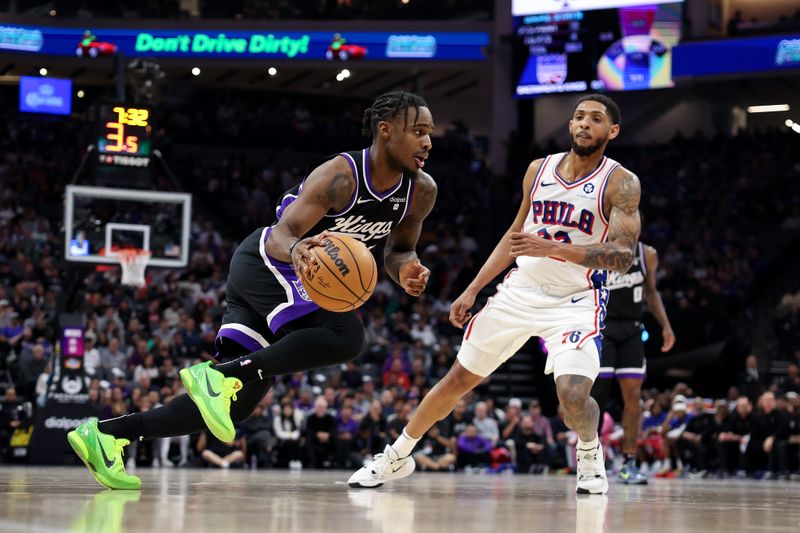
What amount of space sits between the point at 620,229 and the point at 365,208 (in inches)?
54.9

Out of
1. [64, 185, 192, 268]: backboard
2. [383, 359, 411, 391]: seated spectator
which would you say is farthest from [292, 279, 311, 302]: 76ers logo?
[383, 359, 411, 391]: seated spectator

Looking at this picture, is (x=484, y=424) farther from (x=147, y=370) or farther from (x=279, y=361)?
(x=279, y=361)

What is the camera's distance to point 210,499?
15.4 ft

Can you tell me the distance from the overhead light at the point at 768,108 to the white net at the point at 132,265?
1718cm

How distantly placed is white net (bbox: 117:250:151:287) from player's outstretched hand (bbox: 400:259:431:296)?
987 centimetres

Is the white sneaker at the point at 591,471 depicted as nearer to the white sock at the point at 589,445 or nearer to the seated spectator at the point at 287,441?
the white sock at the point at 589,445

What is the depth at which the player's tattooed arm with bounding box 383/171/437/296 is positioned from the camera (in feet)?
18.4

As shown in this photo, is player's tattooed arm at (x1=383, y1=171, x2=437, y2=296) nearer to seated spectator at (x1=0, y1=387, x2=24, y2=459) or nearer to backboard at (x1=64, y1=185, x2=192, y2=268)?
backboard at (x1=64, y1=185, x2=192, y2=268)

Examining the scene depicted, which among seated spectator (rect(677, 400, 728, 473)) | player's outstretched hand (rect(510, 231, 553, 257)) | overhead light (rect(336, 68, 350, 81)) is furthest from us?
overhead light (rect(336, 68, 350, 81))

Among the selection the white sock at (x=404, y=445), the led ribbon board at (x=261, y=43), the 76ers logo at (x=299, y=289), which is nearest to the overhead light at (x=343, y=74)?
the led ribbon board at (x=261, y=43)

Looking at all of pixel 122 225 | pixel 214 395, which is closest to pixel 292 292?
pixel 214 395

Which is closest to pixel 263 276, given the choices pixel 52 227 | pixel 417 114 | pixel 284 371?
pixel 284 371

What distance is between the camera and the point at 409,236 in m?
5.84

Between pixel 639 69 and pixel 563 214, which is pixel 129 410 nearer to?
pixel 563 214
